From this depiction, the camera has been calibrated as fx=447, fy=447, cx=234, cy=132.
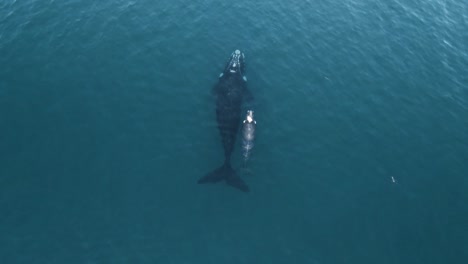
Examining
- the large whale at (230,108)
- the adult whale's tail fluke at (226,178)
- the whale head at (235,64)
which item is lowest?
the adult whale's tail fluke at (226,178)

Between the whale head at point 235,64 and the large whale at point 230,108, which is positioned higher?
the whale head at point 235,64

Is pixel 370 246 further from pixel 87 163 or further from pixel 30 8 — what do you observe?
pixel 30 8

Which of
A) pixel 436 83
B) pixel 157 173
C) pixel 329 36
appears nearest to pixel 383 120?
pixel 436 83

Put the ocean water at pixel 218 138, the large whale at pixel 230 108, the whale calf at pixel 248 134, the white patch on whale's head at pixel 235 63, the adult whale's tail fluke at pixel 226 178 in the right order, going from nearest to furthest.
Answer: the ocean water at pixel 218 138
the adult whale's tail fluke at pixel 226 178
the large whale at pixel 230 108
the whale calf at pixel 248 134
the white patch on whale's head at pixel 235 63

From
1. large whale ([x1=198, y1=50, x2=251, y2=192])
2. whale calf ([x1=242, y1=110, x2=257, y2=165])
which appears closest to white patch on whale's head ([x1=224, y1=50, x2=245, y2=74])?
large whale ([x1=198, y1=50, x2=251, y2=192])

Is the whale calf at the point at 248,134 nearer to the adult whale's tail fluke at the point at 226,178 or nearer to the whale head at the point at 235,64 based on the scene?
the adult whale's tail fluke at the point at 226,178

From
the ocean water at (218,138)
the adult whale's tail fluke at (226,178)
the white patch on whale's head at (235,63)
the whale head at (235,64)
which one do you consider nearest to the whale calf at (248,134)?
the ocean water at (218,138)

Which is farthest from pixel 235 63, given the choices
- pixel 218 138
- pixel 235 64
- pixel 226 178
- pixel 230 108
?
pixel 226 178
